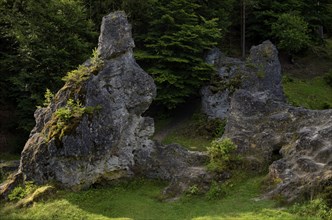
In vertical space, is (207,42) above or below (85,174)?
above

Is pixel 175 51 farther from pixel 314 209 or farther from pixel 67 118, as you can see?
pixel 314 209

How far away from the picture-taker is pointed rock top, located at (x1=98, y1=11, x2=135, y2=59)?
22.5m

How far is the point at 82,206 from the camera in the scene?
59.3ft

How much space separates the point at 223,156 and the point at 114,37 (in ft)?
29.8

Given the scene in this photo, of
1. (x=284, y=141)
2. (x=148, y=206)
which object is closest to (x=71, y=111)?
(x=148, y=206)

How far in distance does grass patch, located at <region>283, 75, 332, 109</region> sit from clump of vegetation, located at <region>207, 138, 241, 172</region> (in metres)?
14.4

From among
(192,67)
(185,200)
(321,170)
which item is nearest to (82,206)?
(185,200)

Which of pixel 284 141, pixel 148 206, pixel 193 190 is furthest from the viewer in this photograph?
pixel 284 141

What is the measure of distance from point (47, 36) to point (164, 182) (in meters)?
15.6

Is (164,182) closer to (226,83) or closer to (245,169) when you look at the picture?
(245,169)

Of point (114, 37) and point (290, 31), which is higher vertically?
point (290, 31)

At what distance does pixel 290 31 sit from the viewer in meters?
40.1

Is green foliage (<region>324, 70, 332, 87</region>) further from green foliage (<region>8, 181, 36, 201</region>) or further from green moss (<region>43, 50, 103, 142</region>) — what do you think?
green foliage (<region>8, 181, 36, 201</region>)

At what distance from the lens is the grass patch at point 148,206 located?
16.5 metres
